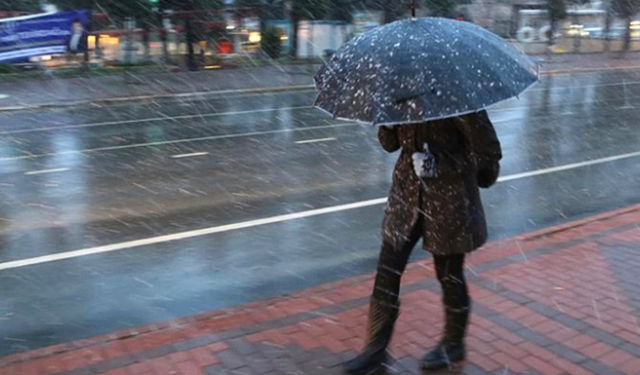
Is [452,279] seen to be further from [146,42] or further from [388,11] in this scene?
[388,11]

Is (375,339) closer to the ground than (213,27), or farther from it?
closer to the ground

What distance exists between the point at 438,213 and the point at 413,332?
115cm

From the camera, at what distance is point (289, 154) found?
35.2 feet

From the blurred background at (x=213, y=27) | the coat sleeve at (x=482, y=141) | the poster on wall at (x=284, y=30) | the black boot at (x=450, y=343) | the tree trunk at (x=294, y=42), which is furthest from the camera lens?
the poster on wall at (x=284, y=30)

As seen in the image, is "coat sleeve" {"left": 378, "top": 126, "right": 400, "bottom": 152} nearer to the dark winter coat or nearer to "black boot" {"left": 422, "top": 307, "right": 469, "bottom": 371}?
the dark winter coat

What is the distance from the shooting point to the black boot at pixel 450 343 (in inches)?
145

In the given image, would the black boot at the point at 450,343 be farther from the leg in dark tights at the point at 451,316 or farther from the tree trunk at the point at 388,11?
the tree trunk at the point at 388,11

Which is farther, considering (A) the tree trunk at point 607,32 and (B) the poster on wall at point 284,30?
(A) the tree trunk at point 607,32

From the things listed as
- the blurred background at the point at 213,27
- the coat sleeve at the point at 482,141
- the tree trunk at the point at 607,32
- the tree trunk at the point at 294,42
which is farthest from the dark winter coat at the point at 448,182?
the tree trunk at the point at 607,32

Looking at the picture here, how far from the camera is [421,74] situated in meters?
2.90

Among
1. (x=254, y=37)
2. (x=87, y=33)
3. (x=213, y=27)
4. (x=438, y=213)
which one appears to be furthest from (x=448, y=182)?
(x=254, y=37)

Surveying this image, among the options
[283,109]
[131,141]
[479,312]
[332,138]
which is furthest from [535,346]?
[283,109]

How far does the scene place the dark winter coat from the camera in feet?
10.7

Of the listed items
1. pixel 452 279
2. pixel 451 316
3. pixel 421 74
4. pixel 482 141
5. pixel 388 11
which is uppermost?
pixel 388 11
